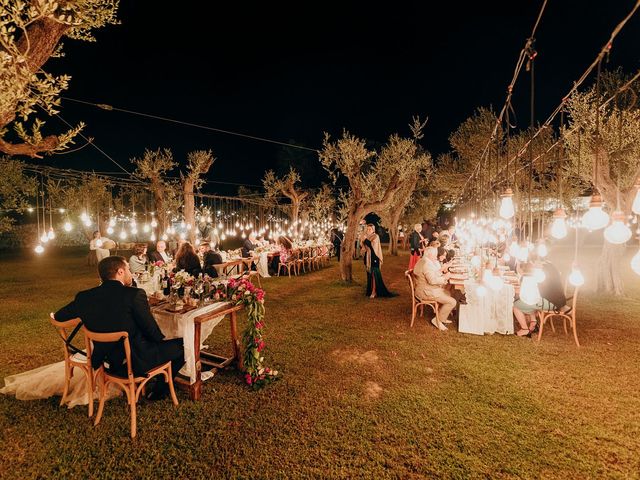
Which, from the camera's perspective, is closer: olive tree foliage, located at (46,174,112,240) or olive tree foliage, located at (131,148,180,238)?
olive tree foliage, located at (131,148,180,238)

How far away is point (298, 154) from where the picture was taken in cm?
2834

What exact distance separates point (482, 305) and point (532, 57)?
3.96 meters

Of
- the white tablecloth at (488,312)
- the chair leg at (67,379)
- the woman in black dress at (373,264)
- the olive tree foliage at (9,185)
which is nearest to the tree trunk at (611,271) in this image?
the white tablecloth at (488,312)

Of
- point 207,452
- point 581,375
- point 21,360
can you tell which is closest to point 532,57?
point 581,375

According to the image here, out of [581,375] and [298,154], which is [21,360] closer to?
[581,375]

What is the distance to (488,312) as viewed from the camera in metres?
5.74

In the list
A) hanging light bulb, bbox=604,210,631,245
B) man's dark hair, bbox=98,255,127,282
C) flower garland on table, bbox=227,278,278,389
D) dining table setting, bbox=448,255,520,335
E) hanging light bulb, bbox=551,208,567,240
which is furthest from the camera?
dining table setting, bbox=448,255,520,335

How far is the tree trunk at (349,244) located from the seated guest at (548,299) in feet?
17.2

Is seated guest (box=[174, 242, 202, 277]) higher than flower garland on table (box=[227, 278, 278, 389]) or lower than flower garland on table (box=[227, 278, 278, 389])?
higher

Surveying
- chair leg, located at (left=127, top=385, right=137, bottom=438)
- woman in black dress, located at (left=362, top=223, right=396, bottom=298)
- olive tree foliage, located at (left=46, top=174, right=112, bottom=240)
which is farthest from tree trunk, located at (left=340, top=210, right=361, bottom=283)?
olive tree foliage, located at (left=46, top=174, right=112, bottom=240)

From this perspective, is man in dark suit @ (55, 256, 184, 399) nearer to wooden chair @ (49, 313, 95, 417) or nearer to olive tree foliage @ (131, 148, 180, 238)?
wooden chair @ (49, 313, 95, 417)

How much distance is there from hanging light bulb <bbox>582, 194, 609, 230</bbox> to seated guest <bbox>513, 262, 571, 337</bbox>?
111 inches

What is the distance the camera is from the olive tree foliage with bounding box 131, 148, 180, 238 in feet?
40.1

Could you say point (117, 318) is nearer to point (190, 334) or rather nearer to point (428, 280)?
point (190, 334)
